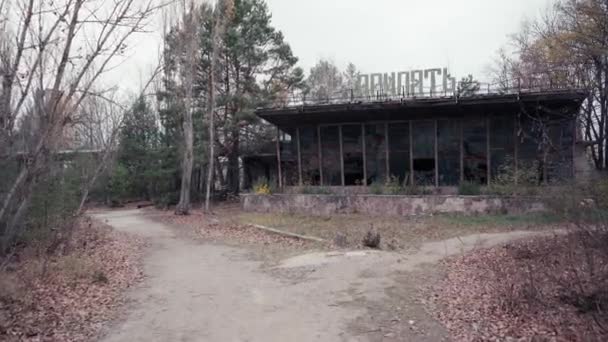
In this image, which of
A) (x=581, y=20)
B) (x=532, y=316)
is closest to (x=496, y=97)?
(x=581, y=20)

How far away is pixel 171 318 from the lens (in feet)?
20.5

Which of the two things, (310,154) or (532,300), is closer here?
(532,300)

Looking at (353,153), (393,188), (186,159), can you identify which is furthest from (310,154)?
(186,159)

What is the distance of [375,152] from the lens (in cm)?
2161

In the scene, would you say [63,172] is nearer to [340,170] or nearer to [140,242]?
[140,242]

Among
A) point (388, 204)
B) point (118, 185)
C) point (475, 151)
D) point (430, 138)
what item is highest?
point (430, 138)

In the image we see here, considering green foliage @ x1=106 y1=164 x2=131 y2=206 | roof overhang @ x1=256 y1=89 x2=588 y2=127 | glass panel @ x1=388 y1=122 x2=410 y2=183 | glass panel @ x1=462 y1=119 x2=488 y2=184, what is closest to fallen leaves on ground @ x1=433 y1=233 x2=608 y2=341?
roof overhang @ x1=256 y1=89 x2=588 y2=127

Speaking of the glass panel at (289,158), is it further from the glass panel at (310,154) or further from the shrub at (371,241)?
the shrub at (371,241)

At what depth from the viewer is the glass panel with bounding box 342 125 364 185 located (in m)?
21.9

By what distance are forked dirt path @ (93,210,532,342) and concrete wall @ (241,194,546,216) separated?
179 inches

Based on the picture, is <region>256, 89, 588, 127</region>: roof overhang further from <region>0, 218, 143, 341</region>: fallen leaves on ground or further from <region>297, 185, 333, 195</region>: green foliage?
<region>0, 218, 143, 341</region>: fallen leaves on ground

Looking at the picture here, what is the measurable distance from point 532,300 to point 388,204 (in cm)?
1190

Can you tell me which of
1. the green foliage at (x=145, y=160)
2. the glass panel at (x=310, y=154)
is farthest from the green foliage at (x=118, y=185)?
the glass panel at (x=310, y=154)

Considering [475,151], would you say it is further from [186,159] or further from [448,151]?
[186,159]
